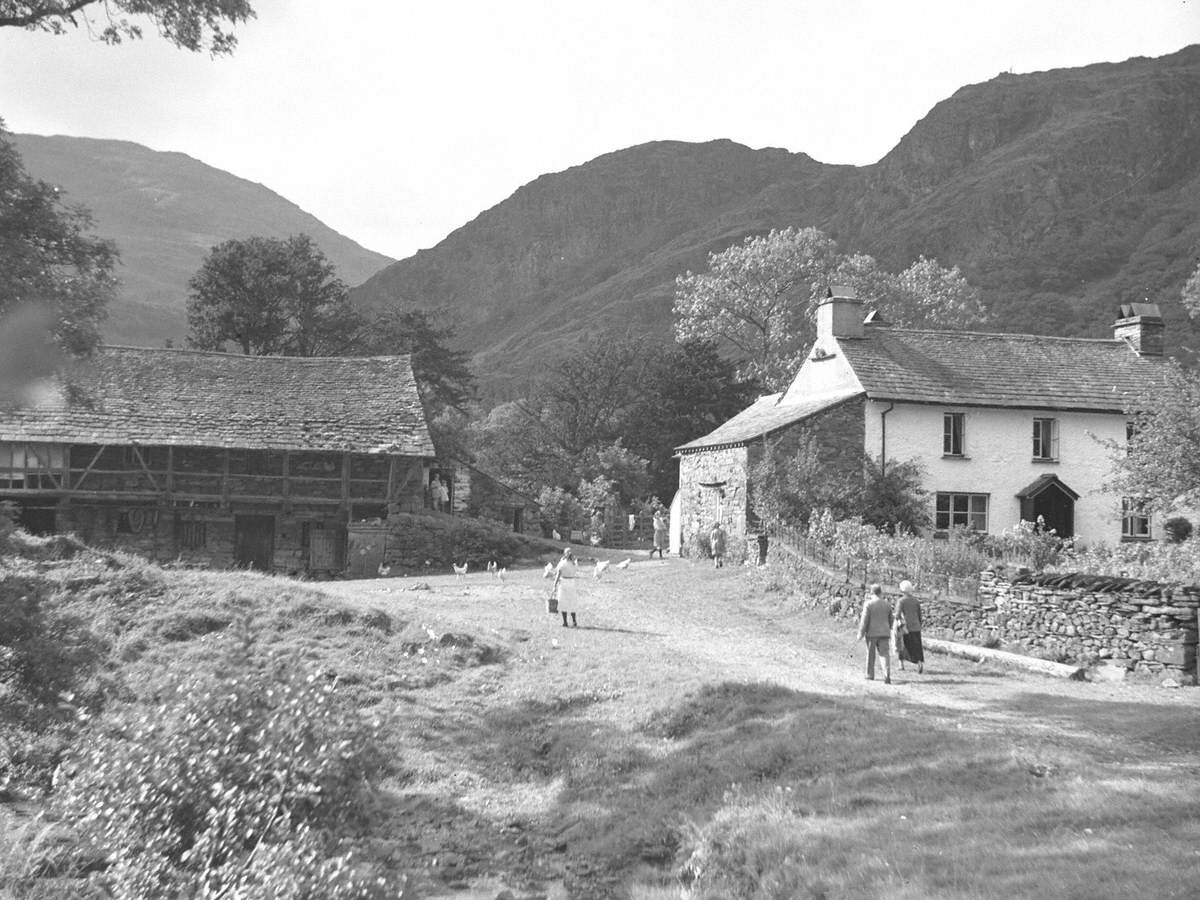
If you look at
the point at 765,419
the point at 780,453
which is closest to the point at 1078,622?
the point at 780,453

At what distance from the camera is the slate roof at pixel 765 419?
30.3 m

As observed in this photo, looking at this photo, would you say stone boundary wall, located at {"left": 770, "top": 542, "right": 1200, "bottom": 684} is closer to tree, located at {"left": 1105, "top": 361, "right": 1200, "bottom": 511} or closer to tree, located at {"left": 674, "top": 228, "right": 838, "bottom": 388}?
tree, located at {"left": 1105, "top": 361, "right": 1200, "bottom": 511}

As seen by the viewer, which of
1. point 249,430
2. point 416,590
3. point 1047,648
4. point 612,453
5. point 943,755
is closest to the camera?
point 943,755

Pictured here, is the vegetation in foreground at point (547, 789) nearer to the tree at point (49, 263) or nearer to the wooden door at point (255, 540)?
the tree at point (49, 263)

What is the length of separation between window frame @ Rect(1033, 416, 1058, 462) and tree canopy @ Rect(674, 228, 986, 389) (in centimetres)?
2054

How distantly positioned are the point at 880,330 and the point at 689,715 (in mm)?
23344

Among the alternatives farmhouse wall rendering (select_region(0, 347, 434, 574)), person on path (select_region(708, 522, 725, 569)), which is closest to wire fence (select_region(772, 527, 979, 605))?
person on path (select_region(708, 522, 725, 569))

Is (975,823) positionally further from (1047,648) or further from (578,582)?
(578,582)

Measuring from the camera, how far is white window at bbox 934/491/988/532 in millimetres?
30531

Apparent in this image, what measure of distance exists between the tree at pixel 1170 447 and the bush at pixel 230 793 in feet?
64.6

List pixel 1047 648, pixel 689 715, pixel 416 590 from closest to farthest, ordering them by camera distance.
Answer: pixel 689 715
pixel 1047 648
pixel 416 590

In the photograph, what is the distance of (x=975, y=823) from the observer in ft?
29.5

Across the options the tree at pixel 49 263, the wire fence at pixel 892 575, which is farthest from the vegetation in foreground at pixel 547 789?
the wire fence at pixel 892 575

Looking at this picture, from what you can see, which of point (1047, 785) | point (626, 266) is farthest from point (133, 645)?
point (626, 266)
